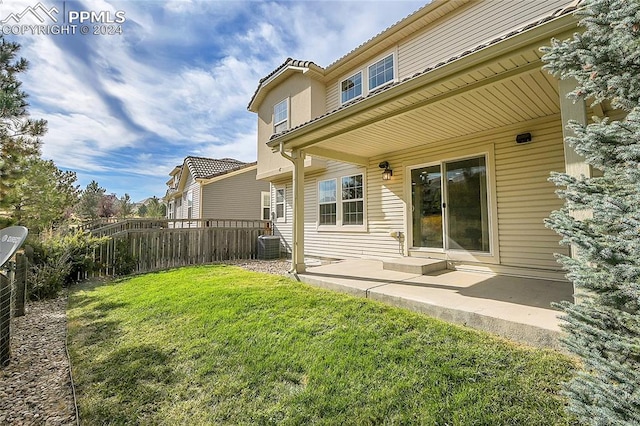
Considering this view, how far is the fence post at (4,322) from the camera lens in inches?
116

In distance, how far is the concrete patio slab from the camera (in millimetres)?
2777

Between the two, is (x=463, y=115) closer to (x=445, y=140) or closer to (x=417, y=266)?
(x=445, y=140)

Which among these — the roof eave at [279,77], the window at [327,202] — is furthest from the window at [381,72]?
the window at [327,202]

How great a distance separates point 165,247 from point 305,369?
7.22 meters

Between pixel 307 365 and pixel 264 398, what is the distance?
506 mm

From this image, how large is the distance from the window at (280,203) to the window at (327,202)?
219 cm

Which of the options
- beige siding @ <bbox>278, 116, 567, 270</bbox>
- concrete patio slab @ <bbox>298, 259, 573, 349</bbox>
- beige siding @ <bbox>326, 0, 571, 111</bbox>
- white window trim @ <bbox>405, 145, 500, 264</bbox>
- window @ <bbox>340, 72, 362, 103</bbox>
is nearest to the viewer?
concrete patio slab @ <bbox>298, 259, 573, 349</bbox>

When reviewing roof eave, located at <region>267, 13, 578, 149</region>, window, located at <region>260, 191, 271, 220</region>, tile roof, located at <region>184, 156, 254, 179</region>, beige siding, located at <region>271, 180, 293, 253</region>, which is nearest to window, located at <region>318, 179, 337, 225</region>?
beige siding, located at <region>271, 180, 293, 253</region>

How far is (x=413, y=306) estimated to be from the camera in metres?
3.58

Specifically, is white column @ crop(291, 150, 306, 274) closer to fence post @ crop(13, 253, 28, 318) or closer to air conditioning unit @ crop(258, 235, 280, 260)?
air conditioning unit @ crop(258, 235, 280, 260)

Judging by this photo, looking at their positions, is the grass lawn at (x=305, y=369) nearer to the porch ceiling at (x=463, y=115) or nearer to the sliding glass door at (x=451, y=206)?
the sliding glass door at (x=451, y=206)

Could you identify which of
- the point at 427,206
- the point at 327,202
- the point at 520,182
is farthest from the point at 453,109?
the point at 327,202

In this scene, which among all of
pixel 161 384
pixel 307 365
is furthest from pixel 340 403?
pixel 161 384

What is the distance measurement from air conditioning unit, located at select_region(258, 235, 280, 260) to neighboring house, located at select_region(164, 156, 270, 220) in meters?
6.06
